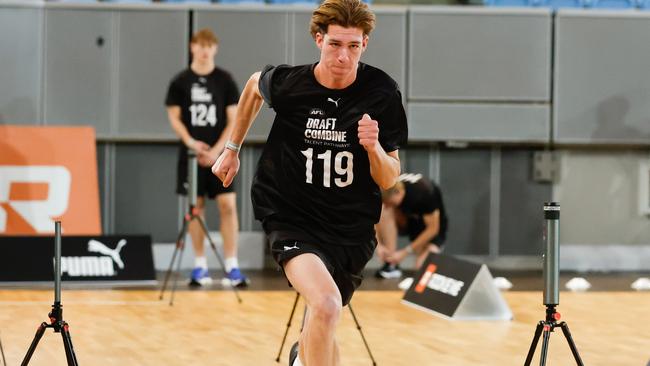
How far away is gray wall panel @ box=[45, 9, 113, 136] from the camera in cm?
1216

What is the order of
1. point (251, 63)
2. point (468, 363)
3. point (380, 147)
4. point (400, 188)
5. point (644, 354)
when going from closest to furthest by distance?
1. point (380, 147)
2. point (468, 363)
3. point (644, 354)
4. point (400, 188)
5. point (251, 63)

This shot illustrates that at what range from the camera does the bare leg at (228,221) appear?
10.2 metres

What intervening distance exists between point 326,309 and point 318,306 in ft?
0.12

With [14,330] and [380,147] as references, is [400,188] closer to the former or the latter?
[14,330]

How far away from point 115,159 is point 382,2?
3.92 metres

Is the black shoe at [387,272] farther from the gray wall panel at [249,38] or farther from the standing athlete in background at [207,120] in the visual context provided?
the gray wall panel at [249,38]

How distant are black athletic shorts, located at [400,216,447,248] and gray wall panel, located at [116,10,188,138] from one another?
282cm

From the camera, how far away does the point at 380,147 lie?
15.2 feet

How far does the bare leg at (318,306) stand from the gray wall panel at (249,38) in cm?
761

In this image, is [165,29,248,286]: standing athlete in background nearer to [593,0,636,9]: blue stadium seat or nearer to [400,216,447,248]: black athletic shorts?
[400,216,447,248]: black athletic shorts

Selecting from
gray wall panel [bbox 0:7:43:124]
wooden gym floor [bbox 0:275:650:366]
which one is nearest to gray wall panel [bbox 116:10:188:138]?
gray wall panel [bbox 0:7:43:124]

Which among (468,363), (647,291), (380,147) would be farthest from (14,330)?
(647,291)

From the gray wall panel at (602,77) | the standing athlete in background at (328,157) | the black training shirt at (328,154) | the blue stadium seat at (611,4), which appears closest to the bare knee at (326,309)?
the standing athlete in background at (328,157)

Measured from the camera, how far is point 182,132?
10.2 metres
